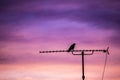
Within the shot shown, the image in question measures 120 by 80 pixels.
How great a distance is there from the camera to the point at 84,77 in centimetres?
8481

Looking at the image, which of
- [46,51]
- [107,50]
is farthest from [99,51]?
[46,51]

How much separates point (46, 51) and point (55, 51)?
1200 millimetres

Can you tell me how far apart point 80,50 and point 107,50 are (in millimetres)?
3481

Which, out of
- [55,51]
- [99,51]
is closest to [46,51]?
[55,51]

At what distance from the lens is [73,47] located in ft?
279

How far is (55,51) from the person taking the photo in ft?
277

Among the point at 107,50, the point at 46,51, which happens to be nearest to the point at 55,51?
the point at 46,51

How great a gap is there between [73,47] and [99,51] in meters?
3.45

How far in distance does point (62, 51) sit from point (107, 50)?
18.8 feet

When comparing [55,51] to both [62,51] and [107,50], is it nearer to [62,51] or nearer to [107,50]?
[62,51]

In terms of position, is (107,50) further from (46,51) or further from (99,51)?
(46,51)


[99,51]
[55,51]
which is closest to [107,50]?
[99,51]

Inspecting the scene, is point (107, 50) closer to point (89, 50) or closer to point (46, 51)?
point (89, 50)

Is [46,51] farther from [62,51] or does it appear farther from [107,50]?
[107,50]
